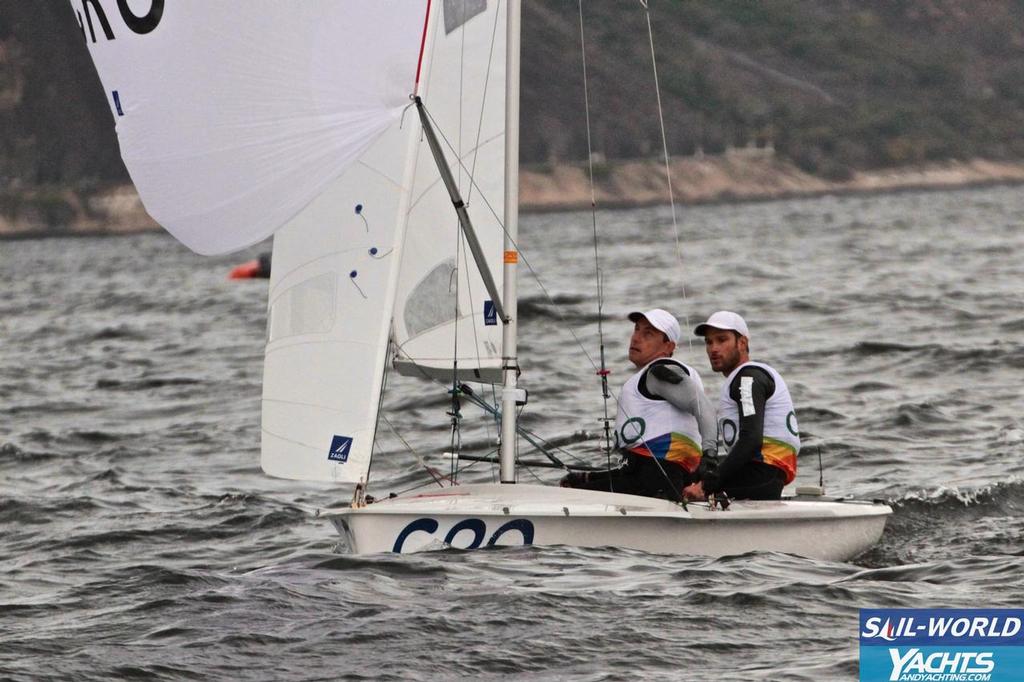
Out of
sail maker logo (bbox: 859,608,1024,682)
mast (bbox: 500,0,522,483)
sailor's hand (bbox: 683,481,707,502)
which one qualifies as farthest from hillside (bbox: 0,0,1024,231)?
sail maker logo (bbox: 859,608,1024,682)

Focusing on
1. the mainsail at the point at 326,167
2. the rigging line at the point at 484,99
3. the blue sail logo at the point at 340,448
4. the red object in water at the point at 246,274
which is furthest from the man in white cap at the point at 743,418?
the red object in water at the point at 246,274

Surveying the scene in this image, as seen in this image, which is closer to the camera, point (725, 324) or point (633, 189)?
point (725, 324)

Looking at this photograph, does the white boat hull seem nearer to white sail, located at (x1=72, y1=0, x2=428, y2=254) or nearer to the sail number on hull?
the sail number on hull

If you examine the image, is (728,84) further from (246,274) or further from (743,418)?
(743,418)

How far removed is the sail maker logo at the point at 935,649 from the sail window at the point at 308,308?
115 inches

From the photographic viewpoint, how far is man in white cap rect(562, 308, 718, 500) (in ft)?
22.9

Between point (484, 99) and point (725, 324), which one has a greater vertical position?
point (484, 99)

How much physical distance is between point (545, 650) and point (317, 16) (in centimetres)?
259

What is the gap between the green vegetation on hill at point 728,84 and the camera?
89.9m

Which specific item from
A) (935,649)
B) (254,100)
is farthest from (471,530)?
(935,649)

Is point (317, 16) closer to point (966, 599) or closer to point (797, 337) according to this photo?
point (966, 599)

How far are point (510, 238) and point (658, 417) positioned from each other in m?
1.01

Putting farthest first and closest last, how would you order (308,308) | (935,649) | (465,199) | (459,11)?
(465,199), (459,11), (308,308), (935,649)

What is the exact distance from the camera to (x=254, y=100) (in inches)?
251
